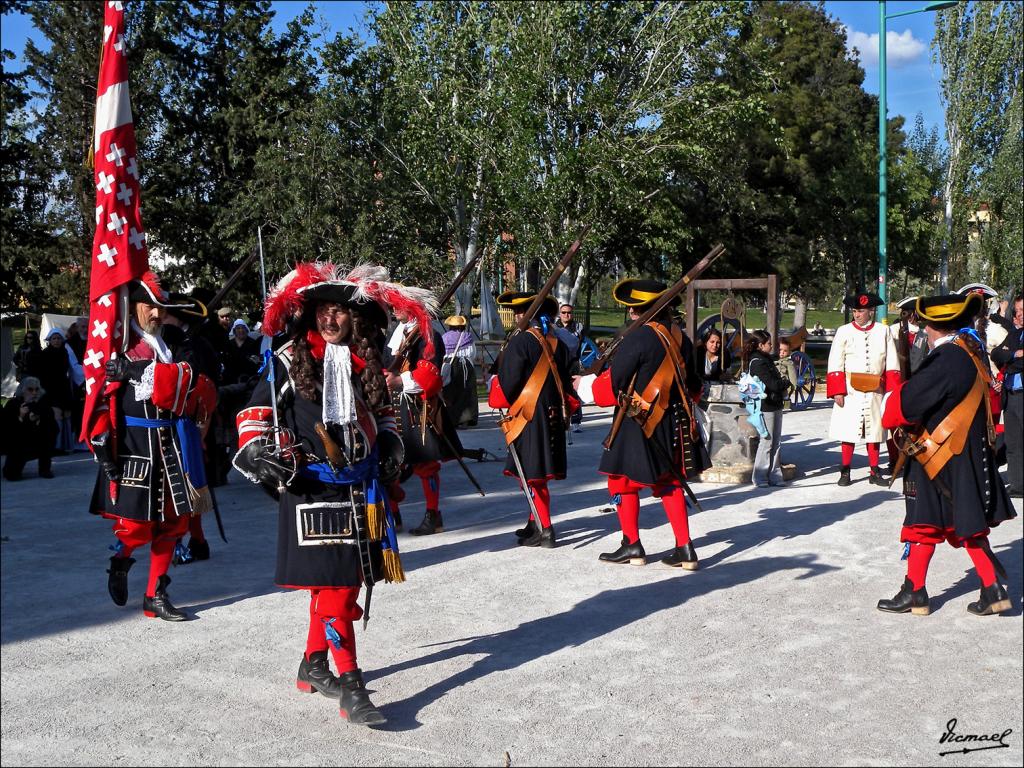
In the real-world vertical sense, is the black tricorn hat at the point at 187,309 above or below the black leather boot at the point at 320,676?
above

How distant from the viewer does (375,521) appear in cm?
444

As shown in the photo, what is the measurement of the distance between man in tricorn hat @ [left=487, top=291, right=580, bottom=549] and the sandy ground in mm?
374

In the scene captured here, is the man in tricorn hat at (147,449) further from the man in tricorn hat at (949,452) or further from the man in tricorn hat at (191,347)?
the man in tricorn hat at (949,452)

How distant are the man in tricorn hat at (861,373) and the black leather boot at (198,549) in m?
5.97

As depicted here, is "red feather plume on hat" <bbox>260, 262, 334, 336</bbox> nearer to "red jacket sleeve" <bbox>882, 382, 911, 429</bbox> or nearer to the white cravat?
the white cravat

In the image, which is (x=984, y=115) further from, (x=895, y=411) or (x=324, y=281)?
(x=324, y=281)

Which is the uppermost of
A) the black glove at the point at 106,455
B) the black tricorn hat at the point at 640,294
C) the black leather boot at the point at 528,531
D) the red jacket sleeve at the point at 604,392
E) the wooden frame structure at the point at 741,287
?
the wooden frame structure at the point at 741,287

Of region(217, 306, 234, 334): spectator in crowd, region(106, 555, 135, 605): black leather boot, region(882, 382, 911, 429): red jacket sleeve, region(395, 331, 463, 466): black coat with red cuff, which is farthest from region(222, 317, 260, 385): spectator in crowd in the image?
region(882, 382, 911, 429): red jacket sleeve

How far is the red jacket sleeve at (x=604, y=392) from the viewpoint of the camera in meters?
7.07

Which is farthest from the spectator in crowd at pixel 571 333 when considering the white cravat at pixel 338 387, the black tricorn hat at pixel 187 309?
the white cravat at pixel 338 387

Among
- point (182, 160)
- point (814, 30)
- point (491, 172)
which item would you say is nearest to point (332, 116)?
point (491, 172)

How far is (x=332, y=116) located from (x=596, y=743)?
21.3 metres

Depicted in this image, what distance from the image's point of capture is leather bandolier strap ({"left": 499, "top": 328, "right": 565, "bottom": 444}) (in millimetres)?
7652

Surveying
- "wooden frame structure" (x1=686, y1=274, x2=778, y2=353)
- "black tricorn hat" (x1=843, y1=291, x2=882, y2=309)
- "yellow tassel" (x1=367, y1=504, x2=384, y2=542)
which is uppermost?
"wooden frame structure" (x1=686, y1=274, x2=778, y2=353)
